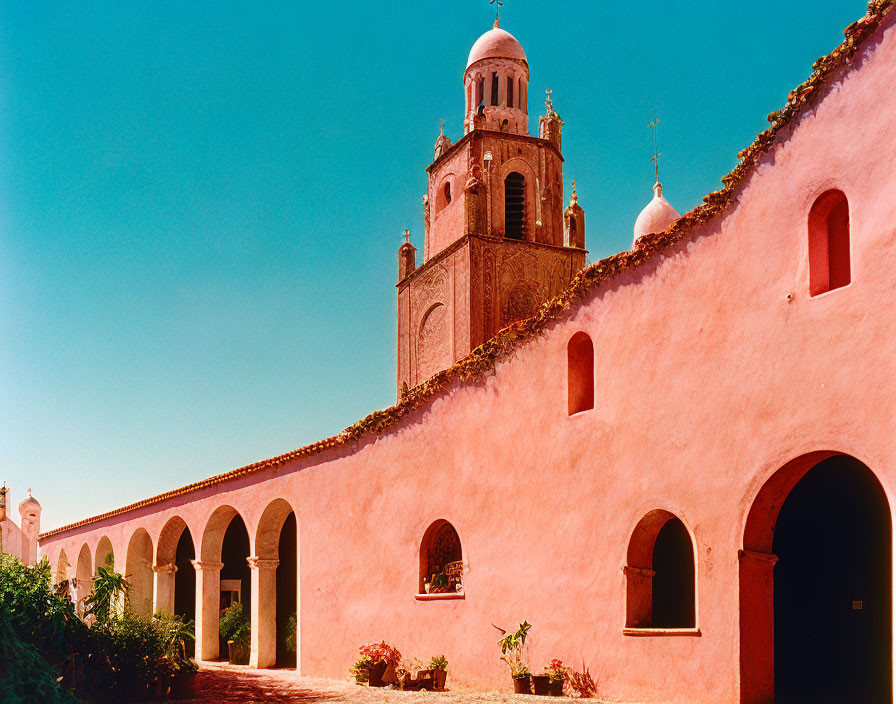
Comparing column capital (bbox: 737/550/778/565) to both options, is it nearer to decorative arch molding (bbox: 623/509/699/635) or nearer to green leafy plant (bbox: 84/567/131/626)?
decorative arch molding (bbox: 623/509/699/635)

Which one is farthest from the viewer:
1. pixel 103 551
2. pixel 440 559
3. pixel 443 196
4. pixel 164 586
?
pixel 443 196

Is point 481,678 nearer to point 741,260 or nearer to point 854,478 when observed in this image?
point 854,478

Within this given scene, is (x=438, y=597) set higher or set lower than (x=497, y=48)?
lower

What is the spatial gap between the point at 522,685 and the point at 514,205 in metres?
20.1

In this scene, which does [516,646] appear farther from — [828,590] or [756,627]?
[828,590]

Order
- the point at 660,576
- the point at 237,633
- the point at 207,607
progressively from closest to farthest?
1. the point at 660,576
2. the point at 237,633
3. the point at 207,607

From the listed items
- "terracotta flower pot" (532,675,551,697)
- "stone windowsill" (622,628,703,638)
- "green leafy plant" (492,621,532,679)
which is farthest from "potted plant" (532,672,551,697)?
"stone windowsill" (622,628,703,638)

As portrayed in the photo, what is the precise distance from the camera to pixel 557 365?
1272cm

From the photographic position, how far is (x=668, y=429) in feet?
36.0

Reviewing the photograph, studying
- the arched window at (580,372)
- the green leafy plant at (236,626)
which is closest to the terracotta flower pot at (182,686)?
the green leafy plant at (236,626)

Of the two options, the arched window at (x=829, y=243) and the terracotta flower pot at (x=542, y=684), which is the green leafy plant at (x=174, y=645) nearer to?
the terracotta flower pot at (x=542, y=684)

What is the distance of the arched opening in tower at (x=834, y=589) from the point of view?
11086 millimetres

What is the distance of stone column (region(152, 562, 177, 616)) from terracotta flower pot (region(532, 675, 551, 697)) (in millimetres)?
14847

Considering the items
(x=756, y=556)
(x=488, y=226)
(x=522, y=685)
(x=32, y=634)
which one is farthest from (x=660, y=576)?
(x=488, y=226)
